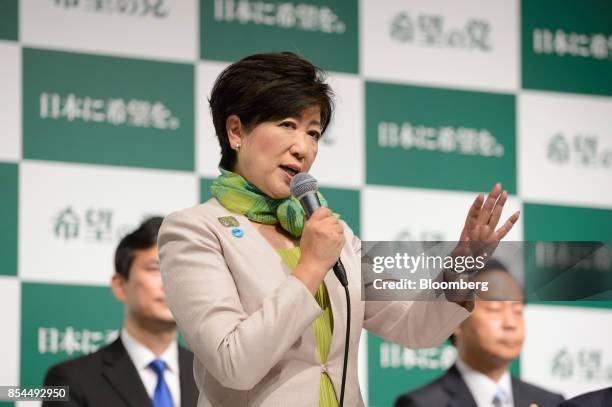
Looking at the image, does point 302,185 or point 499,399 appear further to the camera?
point 499,399

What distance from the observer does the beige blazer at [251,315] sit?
2.03 metres

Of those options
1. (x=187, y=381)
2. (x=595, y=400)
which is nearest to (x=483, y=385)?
(x=187, y=381)

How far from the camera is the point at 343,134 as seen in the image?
15.2ft

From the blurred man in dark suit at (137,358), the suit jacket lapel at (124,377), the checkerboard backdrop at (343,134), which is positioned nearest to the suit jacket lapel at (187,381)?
the blurred man in dark suit at (137,358)

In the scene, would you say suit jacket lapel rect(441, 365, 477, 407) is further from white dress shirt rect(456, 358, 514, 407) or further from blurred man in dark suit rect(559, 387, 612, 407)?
blurred man in dark suit rect(559, 387, 612, 407)

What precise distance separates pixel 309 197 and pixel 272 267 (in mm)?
159

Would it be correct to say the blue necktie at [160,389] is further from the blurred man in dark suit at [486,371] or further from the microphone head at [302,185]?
the microphone head at [302,185]

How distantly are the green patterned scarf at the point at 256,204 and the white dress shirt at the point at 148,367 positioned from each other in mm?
1834

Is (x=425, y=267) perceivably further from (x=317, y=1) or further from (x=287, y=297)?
(x=317, y=1)

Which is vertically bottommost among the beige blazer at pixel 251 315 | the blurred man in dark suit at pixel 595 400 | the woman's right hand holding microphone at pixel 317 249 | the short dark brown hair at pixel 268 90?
the blurred man in dark suit at pixel 595 400

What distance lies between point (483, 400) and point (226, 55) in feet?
5.38

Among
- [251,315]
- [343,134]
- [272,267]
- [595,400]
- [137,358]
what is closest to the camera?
[251,315]

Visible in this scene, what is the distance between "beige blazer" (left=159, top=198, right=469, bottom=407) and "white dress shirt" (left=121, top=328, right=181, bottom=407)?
72.2 inches

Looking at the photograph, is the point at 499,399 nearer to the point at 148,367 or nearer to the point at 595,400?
the point at 148,367
